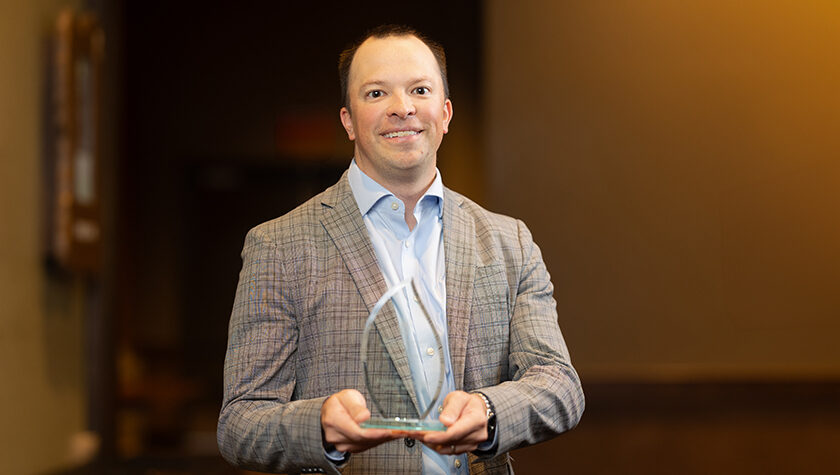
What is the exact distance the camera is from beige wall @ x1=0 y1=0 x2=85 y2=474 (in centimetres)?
328

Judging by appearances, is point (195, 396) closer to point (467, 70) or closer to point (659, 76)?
point (467, 70)

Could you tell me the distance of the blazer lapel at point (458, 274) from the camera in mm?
1454

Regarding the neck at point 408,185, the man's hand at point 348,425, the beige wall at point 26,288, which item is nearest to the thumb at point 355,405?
the man's hand at point 348,425

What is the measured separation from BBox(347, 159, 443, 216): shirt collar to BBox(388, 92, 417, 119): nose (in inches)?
5.1

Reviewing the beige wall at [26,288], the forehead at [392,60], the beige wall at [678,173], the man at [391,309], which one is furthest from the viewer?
the beige wall at [26,288]

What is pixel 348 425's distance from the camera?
1276 mm

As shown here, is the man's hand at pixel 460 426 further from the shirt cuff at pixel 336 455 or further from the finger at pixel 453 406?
the shirt cuff at pixel 336 455

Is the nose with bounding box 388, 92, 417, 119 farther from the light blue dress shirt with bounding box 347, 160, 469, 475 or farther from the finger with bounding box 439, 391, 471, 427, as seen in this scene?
the finger with bounding box 439, 391, 471, 427

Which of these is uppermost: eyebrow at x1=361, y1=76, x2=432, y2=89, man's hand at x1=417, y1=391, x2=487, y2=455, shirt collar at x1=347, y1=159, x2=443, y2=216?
eyebrow at x1=361, y1=76, x2=432, y2=89

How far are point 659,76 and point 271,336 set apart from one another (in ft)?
6.06

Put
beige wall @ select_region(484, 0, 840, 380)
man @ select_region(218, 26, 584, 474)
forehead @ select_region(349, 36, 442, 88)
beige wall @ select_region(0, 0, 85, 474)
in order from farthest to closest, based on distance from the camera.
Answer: beige wall @ select_region(0, 0, 85, 474)
beige wall @ select_region(484, 0, 840, 380)
forehead @ select_region(349, 36, 442, 88)
man @ select_region(218, 26, 584, 474)

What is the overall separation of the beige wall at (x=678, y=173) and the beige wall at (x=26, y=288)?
1.77 m

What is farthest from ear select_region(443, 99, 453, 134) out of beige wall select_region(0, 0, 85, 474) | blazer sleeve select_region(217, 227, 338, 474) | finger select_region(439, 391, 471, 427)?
beige wall select_region(0, 0, 85, 474)

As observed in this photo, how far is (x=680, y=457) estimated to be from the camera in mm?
2914
